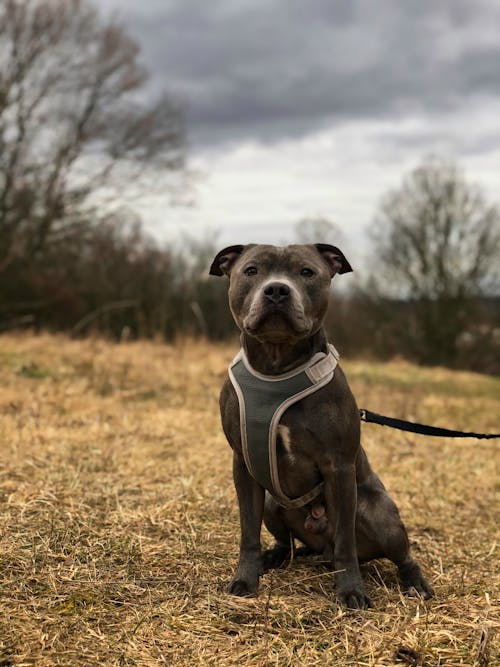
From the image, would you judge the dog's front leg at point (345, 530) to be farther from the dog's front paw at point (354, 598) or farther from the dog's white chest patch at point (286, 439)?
the dog's white chest patch at point (286, 439)

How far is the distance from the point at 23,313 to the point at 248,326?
51.4 ft

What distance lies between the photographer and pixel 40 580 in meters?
3.07

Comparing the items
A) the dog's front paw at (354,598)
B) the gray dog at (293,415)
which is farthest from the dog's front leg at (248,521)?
the dog's front paw at (354,598)

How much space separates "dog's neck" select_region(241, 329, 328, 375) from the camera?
10.2ft

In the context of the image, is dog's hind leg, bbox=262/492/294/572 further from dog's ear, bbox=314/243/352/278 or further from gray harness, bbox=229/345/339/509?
dog's ear, bbox=314/243/352/278

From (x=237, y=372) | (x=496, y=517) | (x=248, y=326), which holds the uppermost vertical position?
(x=248, y=326)

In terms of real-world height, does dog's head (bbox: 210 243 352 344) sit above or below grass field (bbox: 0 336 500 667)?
above

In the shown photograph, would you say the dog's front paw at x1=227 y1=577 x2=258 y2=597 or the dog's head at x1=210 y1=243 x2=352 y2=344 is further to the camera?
the dog's front paw at x1=227 y1=577 x2=258 y2=597

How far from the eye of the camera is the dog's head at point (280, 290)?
9.40 ft

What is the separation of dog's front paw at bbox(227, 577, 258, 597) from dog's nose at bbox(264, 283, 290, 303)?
126cm

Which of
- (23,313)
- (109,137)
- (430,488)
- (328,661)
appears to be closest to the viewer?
(328,661)

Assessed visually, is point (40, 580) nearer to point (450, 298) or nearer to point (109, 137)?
point (109, 137)

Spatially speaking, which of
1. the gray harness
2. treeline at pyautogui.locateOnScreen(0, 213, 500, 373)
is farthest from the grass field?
treeline at pyautogui.locateOnScreen(0, 213, 500, 373)

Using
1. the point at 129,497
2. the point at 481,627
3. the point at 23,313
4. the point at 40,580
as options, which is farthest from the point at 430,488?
the point at 23,313
